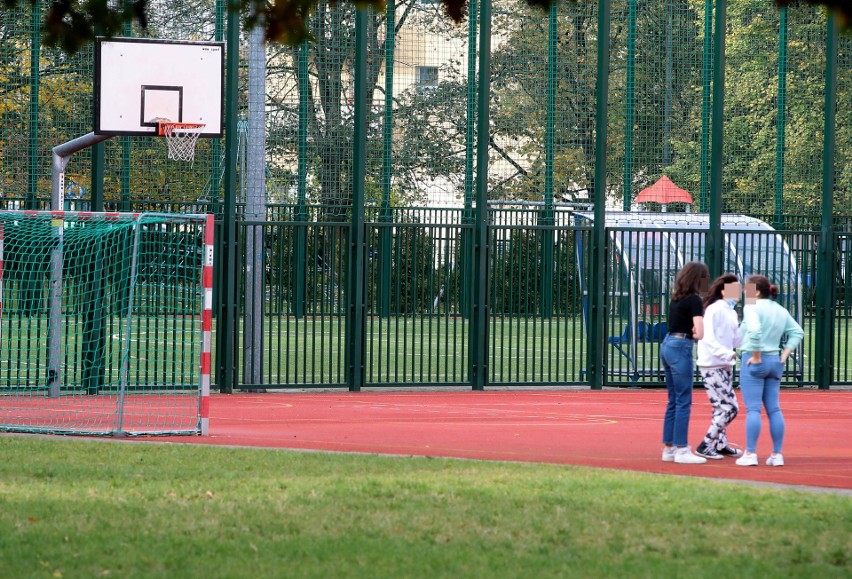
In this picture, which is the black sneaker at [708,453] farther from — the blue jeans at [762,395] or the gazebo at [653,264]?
the gazebo at [653,264]

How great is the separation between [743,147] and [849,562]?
13603mm

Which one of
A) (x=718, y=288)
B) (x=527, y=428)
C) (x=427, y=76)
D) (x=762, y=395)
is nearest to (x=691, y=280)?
(x=718, y=288)

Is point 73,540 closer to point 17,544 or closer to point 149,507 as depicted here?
point 17,544

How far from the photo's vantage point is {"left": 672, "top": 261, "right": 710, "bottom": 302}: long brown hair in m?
10.8

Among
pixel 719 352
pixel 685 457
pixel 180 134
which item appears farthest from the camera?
pixel 180 134

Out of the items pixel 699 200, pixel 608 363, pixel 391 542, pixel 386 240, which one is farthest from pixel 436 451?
pixel 699 200

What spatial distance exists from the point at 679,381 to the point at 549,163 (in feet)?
28.0

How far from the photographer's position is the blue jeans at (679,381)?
10.8 m

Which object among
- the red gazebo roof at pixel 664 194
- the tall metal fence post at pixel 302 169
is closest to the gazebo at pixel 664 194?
the red gazebo roof at pixel 664 194

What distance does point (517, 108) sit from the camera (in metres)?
19.0

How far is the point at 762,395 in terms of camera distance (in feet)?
35.5

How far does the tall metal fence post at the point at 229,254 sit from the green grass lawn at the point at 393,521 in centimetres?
664

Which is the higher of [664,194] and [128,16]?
[664,194]

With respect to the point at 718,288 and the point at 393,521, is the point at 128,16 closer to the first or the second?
the point at 393,521
